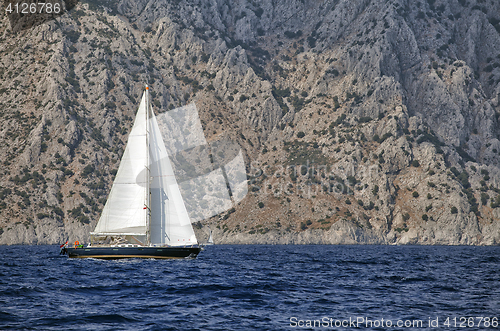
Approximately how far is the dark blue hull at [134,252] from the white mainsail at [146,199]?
105 cm

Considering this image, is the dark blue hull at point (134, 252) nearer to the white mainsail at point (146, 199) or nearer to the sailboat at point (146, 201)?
the sailboat at point (146, 201)

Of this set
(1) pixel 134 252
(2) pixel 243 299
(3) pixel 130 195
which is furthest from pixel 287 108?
(2) pixel 243 299

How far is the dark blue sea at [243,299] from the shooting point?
18.8 m

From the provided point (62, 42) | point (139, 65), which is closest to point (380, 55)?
point (139, 65)

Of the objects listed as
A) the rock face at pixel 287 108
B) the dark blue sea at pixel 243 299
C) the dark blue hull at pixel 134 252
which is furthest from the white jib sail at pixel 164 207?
the rock face at pixel 287 108

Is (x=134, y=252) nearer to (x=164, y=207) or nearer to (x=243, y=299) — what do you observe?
(x=164, y=207)

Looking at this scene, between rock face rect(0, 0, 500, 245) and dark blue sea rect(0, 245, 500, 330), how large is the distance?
80305 mm

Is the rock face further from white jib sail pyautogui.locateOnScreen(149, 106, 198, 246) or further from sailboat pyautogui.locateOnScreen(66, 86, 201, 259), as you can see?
sailboat pyautogui.locateOnScreen(66, 86, 201, 259)

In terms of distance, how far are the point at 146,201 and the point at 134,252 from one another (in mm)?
5011

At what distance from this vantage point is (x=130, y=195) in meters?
43.2

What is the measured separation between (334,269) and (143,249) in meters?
17.7

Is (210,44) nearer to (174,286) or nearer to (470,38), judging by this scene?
(470,38)

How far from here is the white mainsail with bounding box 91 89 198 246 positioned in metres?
43.1

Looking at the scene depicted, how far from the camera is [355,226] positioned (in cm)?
11375
